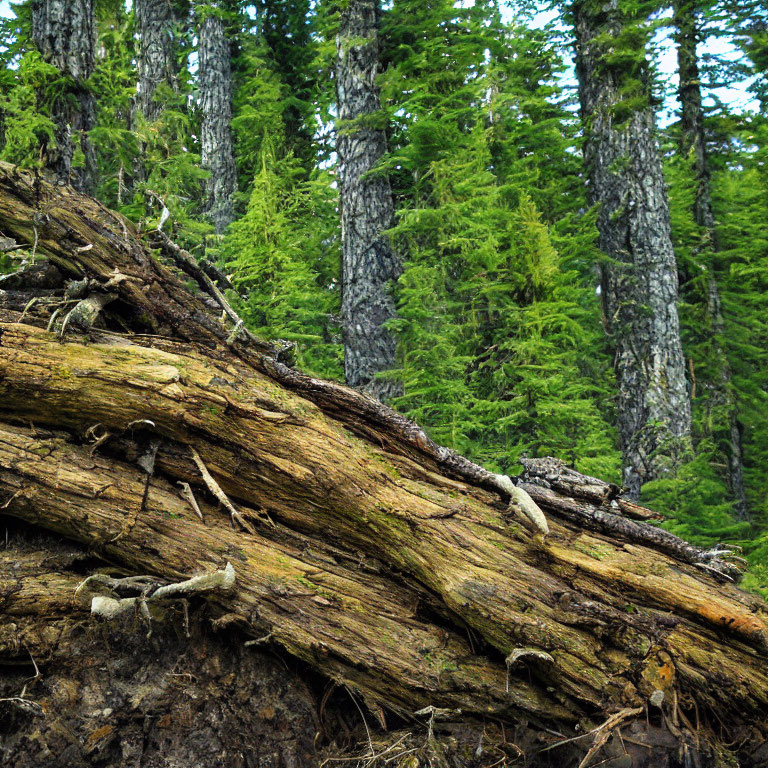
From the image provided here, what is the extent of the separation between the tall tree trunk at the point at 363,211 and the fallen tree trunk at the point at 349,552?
429cm

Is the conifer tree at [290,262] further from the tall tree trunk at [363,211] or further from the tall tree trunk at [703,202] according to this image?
the tall tree trunk at [703,202]

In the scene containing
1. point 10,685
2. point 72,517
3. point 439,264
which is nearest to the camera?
point 10,685

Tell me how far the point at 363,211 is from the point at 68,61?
4308 mm

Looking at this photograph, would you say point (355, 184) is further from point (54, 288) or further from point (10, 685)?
point (10, 685)

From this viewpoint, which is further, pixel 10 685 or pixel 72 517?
pixel 72 517

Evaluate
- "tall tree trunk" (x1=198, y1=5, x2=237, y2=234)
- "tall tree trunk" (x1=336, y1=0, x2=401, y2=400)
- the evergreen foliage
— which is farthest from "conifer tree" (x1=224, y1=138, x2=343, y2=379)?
"tall tree trunk" (x1=198, y1=5, x2=237, y2=234)

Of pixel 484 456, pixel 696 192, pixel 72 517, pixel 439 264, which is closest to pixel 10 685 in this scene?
pixel 72 517

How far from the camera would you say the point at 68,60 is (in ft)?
21.1

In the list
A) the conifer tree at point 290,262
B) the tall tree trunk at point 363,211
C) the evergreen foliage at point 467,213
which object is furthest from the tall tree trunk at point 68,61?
the tall tree trunk at point 363,211

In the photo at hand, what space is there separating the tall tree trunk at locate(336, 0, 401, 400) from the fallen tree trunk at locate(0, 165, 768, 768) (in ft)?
14.1

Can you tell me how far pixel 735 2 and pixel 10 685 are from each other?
1870cm

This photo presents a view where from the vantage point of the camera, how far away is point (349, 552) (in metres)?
4.04

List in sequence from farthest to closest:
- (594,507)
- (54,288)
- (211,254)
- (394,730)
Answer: (211,254), (54,288), (594,507), (394,730)

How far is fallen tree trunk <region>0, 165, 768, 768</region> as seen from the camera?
328 centimetres
